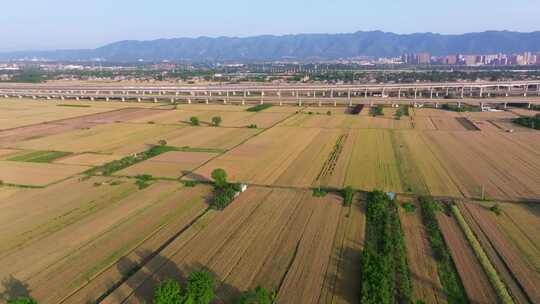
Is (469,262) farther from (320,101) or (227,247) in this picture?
(320,101)

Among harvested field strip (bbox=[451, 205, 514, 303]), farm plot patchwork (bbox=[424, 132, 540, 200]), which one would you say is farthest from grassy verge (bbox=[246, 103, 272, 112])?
harvested field strip (bbox=[451, 205, 514, 303])

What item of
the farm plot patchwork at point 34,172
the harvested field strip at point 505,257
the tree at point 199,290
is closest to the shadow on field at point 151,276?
the tree at point 199,290

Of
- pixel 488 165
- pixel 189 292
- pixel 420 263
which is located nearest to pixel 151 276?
pixel 189 292

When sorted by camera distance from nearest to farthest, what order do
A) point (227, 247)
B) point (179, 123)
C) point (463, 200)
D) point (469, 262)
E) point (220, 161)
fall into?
point (469, 262) < point (227, 247) < point (463, 200) < point (220, 161) < point (179, 123)

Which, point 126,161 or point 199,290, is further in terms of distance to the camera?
point 126,161

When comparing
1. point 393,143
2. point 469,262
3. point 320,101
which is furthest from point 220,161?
point 320,101

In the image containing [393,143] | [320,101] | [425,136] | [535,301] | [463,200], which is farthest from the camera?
[320,101]

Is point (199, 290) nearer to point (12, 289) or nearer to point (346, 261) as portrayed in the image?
point (346, 261)
